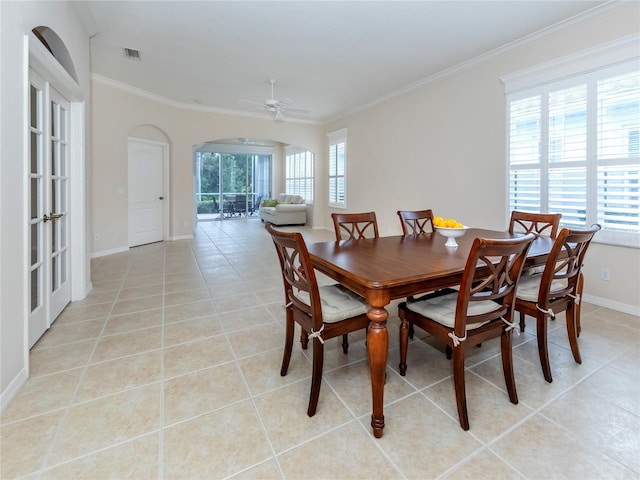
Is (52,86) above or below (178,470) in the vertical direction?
above

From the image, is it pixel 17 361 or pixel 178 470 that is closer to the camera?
pixel 178 470

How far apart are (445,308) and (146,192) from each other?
6334 mm

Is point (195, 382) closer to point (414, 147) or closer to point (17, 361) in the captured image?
point (17, 361)

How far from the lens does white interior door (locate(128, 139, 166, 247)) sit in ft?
20.2

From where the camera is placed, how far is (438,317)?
5.71ft

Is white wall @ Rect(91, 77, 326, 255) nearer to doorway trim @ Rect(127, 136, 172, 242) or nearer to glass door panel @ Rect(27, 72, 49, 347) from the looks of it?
doorway trim @ Rect(127, 136, 172, 242)

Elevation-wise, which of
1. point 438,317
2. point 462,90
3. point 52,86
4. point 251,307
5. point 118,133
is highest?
point 462,90

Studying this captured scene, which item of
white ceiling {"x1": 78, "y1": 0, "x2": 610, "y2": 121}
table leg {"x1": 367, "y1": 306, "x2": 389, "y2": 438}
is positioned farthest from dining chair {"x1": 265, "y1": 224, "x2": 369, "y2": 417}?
white ceiling {"x1": 78, "y1": 0, "x2": 610, "y2": 121}

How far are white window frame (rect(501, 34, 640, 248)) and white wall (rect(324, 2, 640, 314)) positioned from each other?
0.09m

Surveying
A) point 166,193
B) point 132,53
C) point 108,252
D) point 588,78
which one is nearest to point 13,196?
point 132,53

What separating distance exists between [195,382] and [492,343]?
2.09 meters

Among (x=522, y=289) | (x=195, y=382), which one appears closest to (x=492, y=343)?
(x=522, y=289)

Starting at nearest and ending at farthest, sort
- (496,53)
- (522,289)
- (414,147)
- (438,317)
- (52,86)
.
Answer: (438,317) < (522,289) < (52,86) < (496,53) < (414,147)

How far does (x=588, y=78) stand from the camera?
10.6ft
